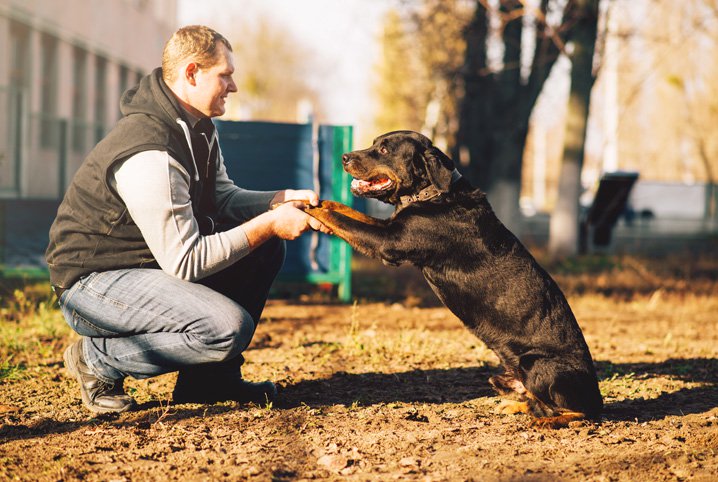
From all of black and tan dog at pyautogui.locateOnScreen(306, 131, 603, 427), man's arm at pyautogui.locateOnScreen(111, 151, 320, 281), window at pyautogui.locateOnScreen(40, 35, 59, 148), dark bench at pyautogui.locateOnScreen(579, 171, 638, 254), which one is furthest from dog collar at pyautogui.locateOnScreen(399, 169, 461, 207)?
window at pyautogui.locateOnScreen(40, 35, 59, 148)

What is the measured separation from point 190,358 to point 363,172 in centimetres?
150

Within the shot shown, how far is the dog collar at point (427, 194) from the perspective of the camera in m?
4.37

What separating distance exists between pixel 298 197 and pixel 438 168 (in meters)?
0.76

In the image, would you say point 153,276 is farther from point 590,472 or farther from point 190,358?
point 590,472

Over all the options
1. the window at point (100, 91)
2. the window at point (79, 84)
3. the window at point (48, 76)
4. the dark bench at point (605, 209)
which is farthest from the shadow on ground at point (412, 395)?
the window at point (100, 91)

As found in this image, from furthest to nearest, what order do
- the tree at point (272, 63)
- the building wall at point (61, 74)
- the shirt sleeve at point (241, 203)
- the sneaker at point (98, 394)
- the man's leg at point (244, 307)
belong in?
the tree at point (272, 63) < the building wall at point (61, 74) < the shirt sleeve at point (241, 203) < the man's leg at point (244, 307) < the sneaker at point (98, 394)

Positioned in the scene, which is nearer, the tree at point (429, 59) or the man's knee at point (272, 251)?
the man's knee at point (272, 251)

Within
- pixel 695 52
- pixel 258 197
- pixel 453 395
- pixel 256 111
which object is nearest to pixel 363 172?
pixel 258 197

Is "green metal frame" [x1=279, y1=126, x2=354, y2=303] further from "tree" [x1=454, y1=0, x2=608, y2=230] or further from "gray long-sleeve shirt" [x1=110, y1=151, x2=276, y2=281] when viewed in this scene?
"tree" [x1=454, y1=0, x2=608, y2=230]

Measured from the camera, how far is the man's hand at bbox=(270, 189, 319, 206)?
4.23 m

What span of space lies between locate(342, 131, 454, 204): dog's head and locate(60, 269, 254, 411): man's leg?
1.11 m

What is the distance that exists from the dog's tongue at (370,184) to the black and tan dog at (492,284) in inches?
9.5

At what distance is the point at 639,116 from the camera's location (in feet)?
156

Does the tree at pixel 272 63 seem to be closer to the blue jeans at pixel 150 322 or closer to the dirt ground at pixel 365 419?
the dirt ground at pixel 365 419
